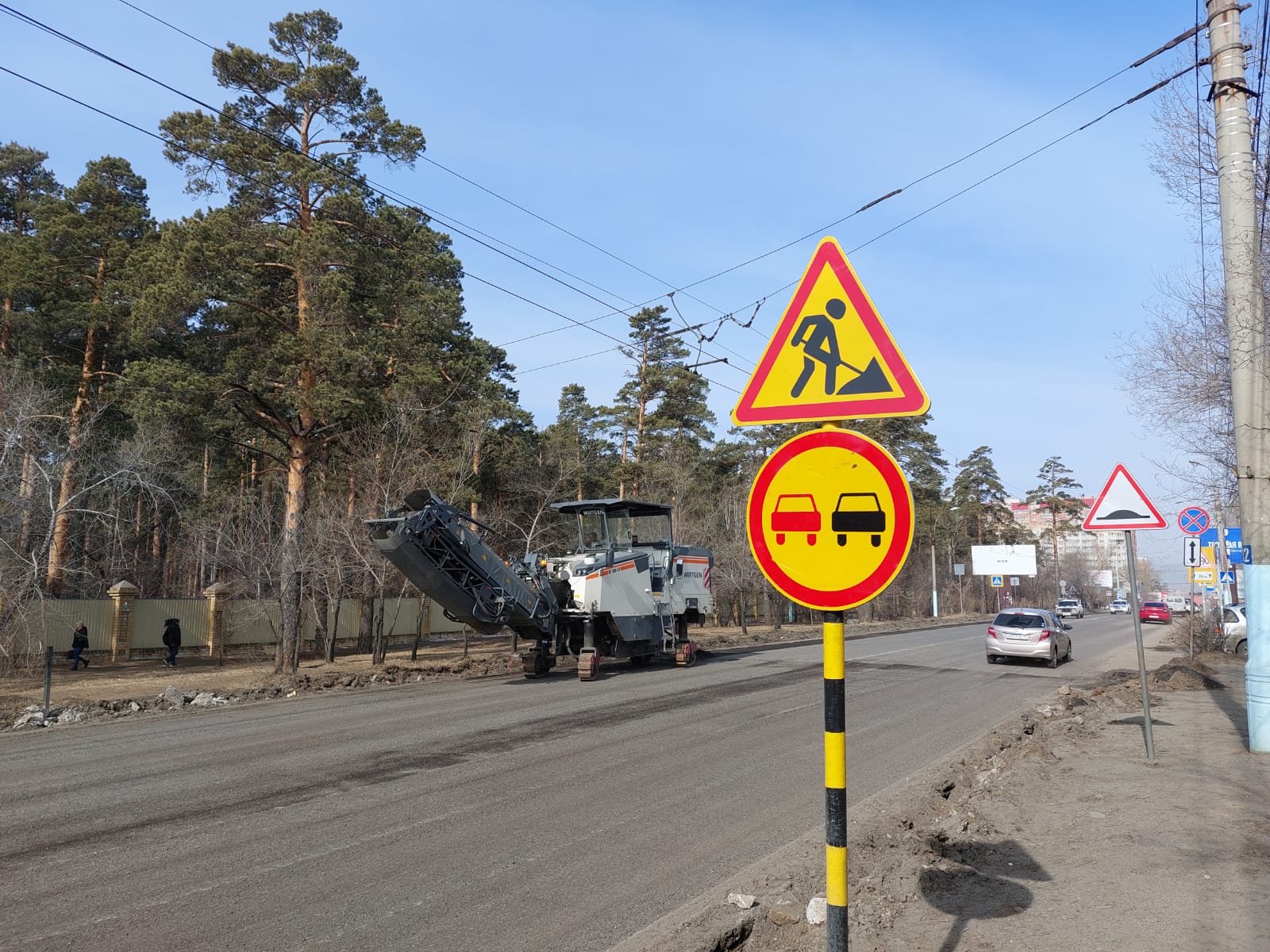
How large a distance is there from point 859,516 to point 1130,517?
24.3 ft

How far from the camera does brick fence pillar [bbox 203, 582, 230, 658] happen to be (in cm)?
2944

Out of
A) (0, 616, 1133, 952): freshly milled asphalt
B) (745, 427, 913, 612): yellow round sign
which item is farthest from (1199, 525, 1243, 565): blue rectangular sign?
(745, 427, 913, 612): yellow round sign

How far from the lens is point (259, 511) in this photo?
33969 millimetres

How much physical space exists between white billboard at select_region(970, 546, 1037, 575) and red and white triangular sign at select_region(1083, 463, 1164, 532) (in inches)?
2580

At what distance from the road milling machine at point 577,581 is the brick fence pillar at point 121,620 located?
48.4ft

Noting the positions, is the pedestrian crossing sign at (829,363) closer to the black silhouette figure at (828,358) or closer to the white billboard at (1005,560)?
the black silhouette figure at (828,358)

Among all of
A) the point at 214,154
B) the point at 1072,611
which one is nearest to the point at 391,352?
the point at 214,154

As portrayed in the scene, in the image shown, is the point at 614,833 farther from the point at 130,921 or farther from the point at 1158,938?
the point at 1158,938

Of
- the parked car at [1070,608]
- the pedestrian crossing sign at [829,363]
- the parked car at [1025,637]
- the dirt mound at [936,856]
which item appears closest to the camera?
the pedestrian crossing sign at [829,363]

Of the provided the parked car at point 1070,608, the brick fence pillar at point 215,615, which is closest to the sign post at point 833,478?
the brick fence pillar at point 215,615

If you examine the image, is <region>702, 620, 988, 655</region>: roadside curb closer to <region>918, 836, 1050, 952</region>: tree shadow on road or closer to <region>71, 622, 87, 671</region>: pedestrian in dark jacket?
<region>71, 622, 87, 671</region>: pedestrian in dark jacket

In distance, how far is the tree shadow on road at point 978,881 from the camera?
525 centimetres

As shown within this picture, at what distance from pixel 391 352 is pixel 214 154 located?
7.82 metres

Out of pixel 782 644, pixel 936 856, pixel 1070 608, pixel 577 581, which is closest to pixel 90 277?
pixel 577 581
